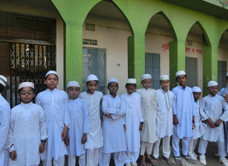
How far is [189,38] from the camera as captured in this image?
784 centimetres

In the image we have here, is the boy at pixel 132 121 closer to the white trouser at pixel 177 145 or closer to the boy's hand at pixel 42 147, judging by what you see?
the white trouser at pixel 177 145

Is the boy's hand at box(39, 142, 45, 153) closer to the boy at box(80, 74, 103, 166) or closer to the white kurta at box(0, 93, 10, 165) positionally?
the white kurta at box(0, 93, 10, 165)

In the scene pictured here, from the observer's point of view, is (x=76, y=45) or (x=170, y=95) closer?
(x=76, y=45)

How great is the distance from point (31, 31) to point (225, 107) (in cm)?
480

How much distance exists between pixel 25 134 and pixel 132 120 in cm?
175

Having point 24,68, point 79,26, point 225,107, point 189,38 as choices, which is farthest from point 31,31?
point 189,38

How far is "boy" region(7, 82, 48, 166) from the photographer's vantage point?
91.5 inches

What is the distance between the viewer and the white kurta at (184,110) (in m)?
3.76

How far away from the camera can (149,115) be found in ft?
11.6

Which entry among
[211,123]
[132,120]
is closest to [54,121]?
[132,120]

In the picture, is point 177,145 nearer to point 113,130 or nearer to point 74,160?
point 113,130

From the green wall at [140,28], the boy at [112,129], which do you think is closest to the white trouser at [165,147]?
the boy at [112,129]

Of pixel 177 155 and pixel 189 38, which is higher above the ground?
pixel 189 38

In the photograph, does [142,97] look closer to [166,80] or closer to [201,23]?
[166,80]
